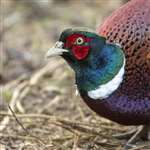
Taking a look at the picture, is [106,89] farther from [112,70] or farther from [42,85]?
[42,85]

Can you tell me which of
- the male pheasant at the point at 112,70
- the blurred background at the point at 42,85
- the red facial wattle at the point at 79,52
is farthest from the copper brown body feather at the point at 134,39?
the blurred background at the point at 42,85

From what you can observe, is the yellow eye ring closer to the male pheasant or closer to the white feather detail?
the male pheasant

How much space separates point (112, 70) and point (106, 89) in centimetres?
10

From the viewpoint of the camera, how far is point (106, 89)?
342 centimetres

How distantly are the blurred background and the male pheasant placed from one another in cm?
39

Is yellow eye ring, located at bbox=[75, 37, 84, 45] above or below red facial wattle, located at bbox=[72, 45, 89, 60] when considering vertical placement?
above

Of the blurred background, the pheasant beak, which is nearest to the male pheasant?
the pheasant beak

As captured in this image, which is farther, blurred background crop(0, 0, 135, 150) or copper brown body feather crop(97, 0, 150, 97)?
blurred background crop(0, 0, 135, 150)

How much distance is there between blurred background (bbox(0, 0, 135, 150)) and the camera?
387cm

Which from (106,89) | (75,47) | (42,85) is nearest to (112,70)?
(106,89)

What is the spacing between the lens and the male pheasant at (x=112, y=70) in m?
3.38

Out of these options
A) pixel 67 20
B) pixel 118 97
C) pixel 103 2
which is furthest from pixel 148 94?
pixel 103 2

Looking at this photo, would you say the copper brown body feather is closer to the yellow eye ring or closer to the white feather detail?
the white feather detail

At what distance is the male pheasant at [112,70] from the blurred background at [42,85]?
0.39m
